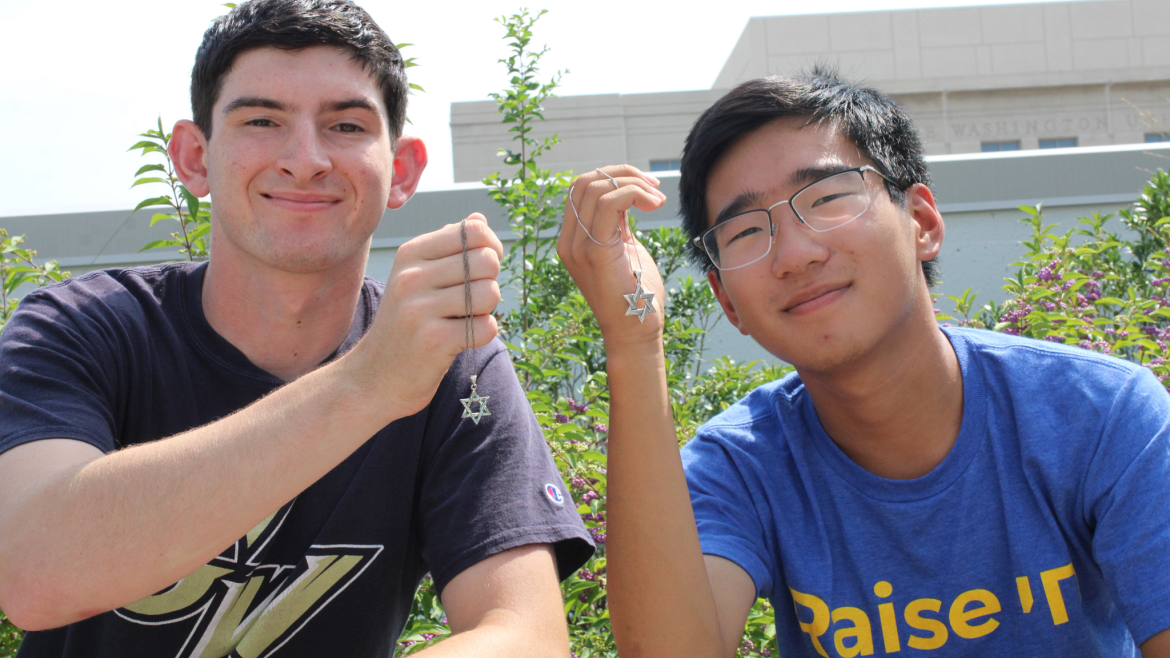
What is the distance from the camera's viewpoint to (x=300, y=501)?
1.72m

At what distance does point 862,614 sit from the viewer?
1742 mm

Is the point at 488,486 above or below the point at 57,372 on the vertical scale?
below

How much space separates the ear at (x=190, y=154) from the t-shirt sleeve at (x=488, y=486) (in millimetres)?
→ 825

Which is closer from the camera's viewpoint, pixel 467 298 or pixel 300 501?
pixel 467 298

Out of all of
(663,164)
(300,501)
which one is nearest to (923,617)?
(300,501)

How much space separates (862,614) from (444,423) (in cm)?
99

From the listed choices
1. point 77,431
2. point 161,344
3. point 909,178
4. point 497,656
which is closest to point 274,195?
point 161,344

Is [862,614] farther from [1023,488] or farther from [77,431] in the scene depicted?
[77,431]

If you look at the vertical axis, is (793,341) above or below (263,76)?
below

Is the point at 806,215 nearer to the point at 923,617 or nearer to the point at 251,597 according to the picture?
the point at 923,617

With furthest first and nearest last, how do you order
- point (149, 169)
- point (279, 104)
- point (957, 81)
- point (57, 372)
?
point (957, 81) < point (149, 169) < point (279, 104) < point (57, 372)

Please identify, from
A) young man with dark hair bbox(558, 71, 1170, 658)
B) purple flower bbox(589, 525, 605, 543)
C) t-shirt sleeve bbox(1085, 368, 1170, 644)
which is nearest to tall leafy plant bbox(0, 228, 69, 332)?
purple flower bbox(589, 525, 605, 543)

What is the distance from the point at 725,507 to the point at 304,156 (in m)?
1.21

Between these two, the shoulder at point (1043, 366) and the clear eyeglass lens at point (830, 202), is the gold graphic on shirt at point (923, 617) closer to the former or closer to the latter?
the shoulder at point (1043, 366)
